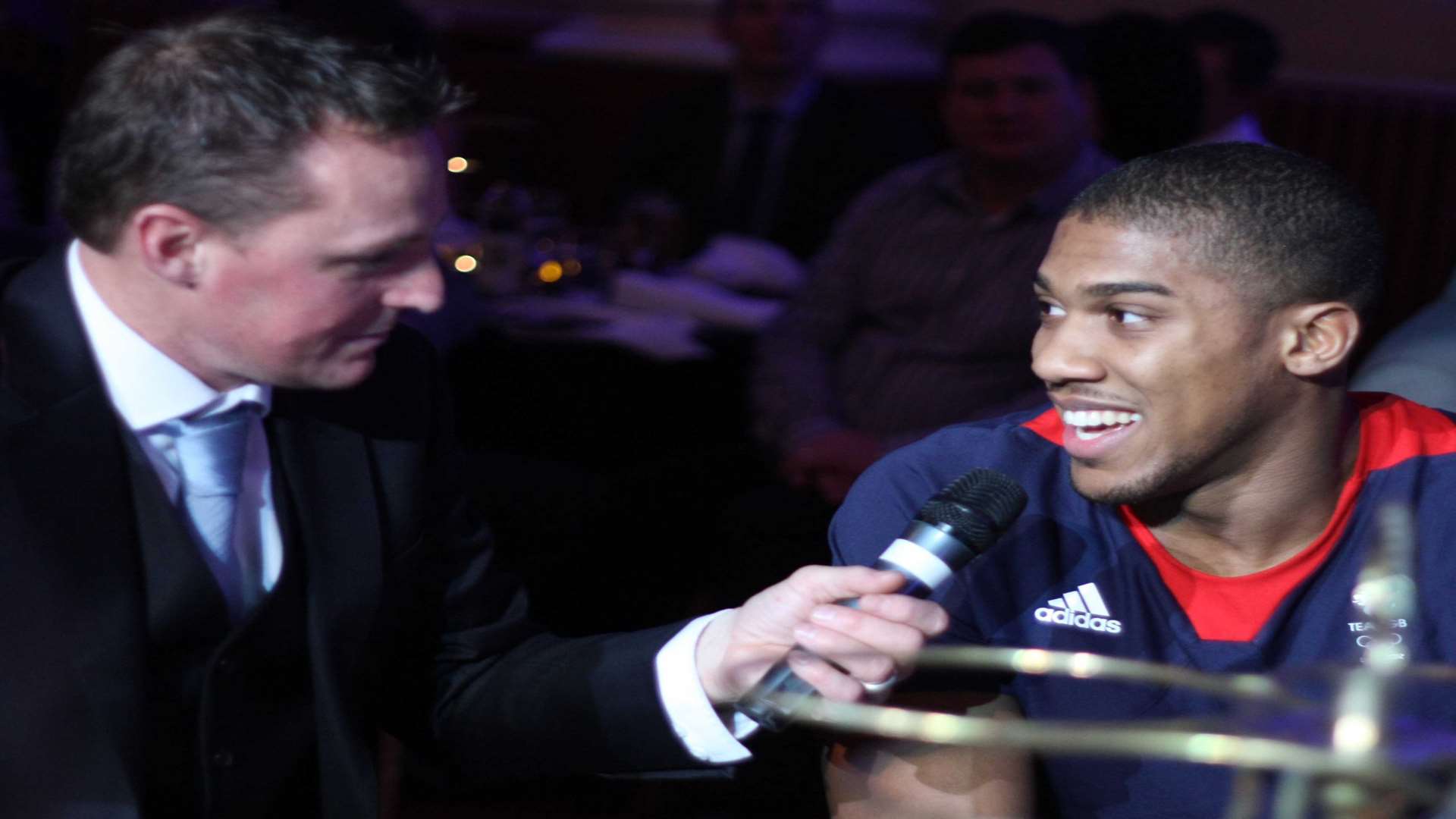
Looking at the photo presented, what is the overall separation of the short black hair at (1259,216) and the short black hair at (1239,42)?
6.99ft

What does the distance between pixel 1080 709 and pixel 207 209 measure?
35.2 inches

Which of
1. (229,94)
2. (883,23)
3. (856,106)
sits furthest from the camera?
(883,23)

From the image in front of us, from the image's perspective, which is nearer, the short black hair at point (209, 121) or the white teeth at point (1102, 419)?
the short black hair at point (209, 121)

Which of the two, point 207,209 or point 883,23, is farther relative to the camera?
point 883,23

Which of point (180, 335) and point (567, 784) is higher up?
point (180, 335)

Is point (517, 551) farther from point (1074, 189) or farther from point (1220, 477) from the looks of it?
point (1220, 477)

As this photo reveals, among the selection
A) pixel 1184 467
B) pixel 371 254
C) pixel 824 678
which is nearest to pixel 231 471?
pixel 371 254

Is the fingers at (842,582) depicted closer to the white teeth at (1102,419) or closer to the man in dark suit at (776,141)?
the white teeth at (1102,419)

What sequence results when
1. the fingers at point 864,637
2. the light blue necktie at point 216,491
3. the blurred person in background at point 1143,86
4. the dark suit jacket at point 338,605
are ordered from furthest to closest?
the blurred person in background at point 1143,86 < the light blue necktie at point 216,491 < the dark suit jacket at point 338,605 < the fingers at point 864,637

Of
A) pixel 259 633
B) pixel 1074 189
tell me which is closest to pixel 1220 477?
pixel 259 633

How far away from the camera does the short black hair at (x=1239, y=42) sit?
3568mm

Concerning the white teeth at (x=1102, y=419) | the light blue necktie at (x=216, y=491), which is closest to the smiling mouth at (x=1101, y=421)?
the white teeth at (x=1102, y=419)

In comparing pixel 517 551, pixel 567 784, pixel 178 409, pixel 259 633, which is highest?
pixel 178 409

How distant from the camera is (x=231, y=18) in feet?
4.62
